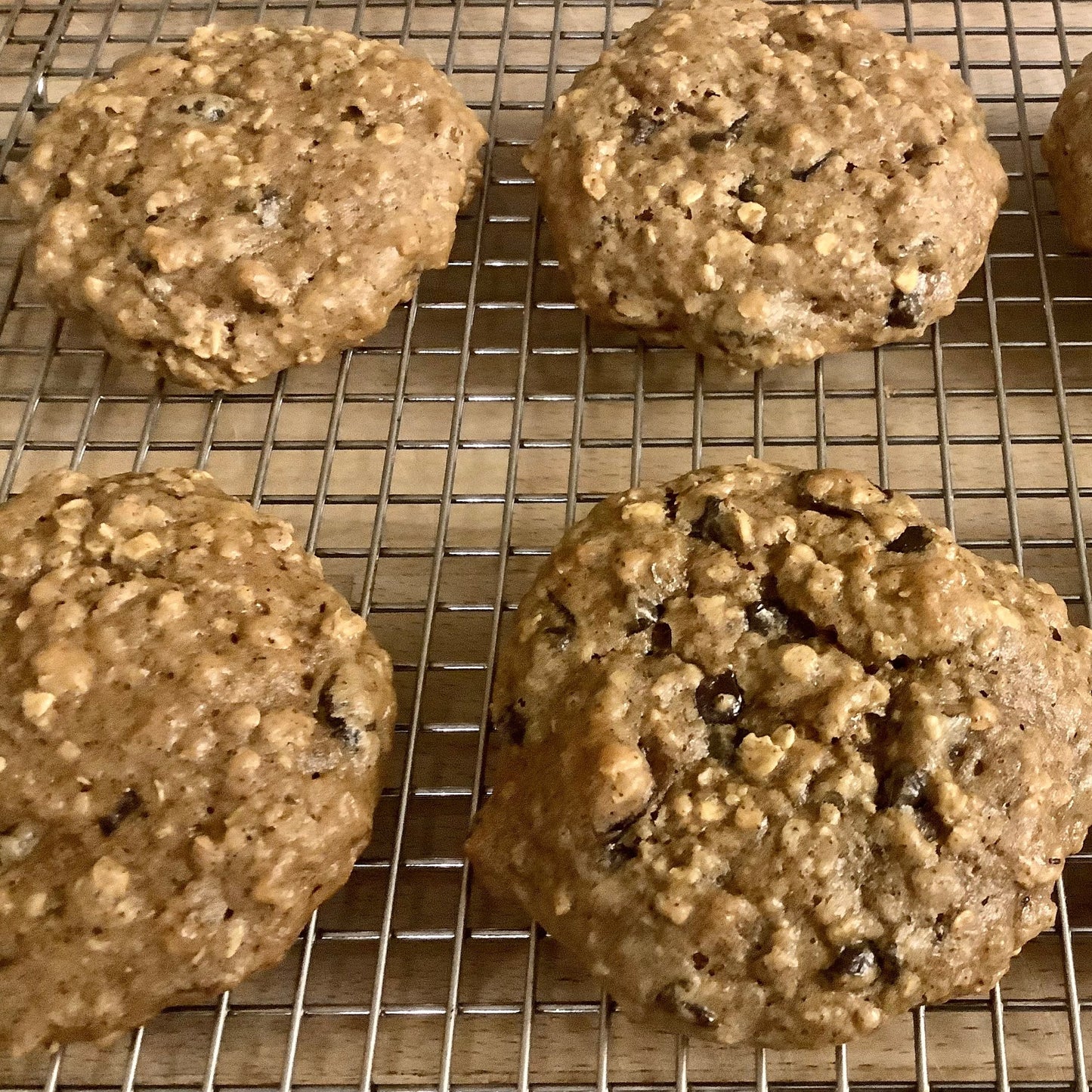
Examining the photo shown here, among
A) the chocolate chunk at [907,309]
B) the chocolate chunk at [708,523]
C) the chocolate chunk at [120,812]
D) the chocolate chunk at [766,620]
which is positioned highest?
the chocolate chunk at [907,309]

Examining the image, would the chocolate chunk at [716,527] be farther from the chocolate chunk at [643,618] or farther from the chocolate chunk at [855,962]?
the chocolate chunk at [855,962]

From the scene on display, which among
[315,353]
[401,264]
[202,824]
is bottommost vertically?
[202,824]

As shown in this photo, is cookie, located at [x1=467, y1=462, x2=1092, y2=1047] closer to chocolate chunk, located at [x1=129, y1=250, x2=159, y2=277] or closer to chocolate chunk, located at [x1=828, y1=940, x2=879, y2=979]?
chocolate chunk, located at [x1=828, y1=940, x2=879, y2=979]

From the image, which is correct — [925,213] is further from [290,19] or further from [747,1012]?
[290,19]

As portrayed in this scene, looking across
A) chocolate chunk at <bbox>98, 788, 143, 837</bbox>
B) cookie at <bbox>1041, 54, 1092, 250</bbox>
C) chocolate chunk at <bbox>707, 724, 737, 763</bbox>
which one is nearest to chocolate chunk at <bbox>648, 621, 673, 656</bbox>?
chocolate chunk at <bbox>707, 724, 737, 763</bbox>

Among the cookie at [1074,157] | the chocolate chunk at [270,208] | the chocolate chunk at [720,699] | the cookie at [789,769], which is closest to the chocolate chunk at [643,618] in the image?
the cookie at [789,769]

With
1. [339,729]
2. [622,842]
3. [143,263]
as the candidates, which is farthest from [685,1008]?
[143,263]

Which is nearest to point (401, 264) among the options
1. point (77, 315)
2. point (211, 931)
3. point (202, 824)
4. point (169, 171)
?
point (169, 171)
